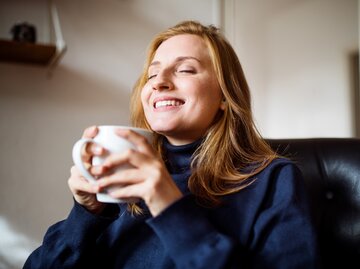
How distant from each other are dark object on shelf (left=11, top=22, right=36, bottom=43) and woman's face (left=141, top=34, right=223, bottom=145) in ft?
2.74

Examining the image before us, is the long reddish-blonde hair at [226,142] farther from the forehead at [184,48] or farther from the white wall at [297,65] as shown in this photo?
the white wall at [297,65]

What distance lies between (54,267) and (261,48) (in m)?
1.89

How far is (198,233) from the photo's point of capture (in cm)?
56

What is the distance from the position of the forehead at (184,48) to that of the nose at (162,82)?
61 mm

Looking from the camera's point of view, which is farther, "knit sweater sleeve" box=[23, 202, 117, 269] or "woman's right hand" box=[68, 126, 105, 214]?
"knit sweater sleeve" box=[23, 202, 117, 269]

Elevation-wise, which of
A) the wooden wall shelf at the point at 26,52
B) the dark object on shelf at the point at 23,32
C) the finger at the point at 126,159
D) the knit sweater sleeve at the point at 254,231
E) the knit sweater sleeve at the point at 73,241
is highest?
the dark object on shelf at the point at 23,32

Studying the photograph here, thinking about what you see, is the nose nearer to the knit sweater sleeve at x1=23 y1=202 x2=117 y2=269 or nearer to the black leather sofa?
the knit sweater sleeve at x1=23 y1=202 x2=117 y2=269

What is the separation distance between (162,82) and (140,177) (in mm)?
329

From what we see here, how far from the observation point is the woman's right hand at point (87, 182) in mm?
542

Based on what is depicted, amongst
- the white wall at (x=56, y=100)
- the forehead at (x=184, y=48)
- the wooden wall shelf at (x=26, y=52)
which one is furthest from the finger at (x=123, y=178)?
the white wall at (x=56, y=100)

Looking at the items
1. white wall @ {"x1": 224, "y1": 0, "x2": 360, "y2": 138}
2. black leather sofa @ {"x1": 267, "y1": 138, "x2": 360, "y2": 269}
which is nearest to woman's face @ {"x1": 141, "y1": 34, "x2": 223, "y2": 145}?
black leather sofa @ {"x1": 267, "y1": 138, "x2": 360, "y2": 269}

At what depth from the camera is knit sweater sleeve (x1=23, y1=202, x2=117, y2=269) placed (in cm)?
76

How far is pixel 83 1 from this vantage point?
1747 mm

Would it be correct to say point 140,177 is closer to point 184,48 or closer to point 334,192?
point 184,48
